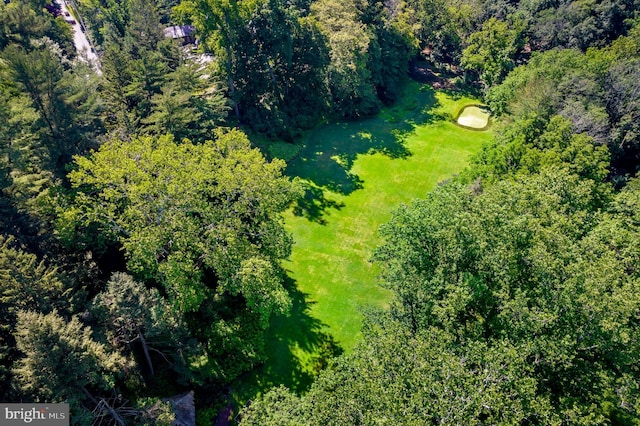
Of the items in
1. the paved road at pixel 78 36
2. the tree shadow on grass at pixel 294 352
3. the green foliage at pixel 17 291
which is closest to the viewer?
the green foliage at pixel 17 291

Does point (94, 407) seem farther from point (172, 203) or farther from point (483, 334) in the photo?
point (483, 334)

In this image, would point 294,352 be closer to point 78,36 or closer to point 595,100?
point 595,100


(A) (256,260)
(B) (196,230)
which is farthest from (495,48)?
(B) (196,230)

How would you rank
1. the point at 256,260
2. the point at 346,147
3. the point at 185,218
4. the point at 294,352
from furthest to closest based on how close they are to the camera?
the point at 346,147 < the point at 294,352 < the point at 256,260 < the point at 185,218

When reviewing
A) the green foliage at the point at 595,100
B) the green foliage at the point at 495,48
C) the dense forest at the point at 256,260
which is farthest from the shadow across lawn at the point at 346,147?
the green foliage at the point at 595,100

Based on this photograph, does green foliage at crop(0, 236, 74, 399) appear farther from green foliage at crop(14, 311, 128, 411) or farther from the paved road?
the paved road

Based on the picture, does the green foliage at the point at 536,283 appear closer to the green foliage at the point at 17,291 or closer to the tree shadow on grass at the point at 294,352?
the tree shadow on grass at the point at 294,352

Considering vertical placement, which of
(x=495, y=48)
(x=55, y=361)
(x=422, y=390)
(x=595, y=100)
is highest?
(x=495, y=48)
